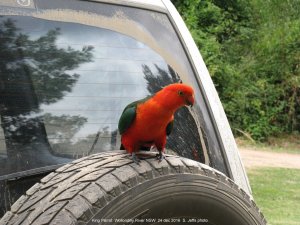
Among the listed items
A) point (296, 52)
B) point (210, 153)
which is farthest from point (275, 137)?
point (210, 153)

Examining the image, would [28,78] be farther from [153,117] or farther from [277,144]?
[277,144]

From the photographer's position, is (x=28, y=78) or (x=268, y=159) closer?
(x=28, y=78)

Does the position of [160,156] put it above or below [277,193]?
below

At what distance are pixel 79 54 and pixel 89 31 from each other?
0.31 feet

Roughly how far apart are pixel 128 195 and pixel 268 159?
13.6 meters

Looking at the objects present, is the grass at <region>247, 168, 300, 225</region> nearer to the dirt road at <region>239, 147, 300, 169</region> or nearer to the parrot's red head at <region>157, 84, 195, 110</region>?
the dirt road at <region>239, 147, 300, 169</region>

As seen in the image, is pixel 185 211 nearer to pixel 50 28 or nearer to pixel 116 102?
pixel 116 102

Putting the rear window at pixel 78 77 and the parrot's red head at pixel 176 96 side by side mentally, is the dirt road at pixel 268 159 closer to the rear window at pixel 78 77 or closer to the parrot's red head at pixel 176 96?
the rear window at pixel 78 77

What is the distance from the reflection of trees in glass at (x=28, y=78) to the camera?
177 cm

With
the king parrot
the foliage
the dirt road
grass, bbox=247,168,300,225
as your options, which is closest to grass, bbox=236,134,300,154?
the foliage

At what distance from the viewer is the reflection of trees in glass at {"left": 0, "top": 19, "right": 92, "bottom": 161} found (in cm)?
177

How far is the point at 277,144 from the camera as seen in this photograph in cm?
1797

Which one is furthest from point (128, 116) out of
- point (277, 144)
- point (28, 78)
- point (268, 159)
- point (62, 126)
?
point (277, 144)

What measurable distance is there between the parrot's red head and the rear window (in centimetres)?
36
